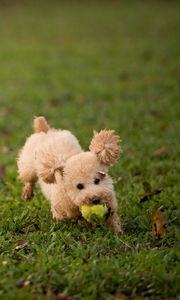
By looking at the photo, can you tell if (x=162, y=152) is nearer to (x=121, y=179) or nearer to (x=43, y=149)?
(x=121, y=179)

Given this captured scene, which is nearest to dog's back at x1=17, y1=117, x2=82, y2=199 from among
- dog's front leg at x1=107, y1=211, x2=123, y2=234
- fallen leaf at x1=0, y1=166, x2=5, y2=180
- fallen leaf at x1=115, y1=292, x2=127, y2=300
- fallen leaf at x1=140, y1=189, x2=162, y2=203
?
dog's front leg at x1=107, y1=211, x2=123, y2=234

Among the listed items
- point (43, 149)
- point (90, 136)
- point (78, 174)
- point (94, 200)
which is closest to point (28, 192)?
point (43, 149)

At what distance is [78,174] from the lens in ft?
16.6

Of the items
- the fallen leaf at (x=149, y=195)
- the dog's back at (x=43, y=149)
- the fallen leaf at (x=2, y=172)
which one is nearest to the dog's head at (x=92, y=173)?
the dog's back at (x=43, y=149)

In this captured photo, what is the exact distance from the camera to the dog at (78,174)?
5.04m

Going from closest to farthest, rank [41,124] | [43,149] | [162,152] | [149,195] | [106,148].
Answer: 1. [106,148]
2. [43,149]
3. [149,195]
4. [41,124]
5. [162,152]

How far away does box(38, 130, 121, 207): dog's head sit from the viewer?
16.4 feet

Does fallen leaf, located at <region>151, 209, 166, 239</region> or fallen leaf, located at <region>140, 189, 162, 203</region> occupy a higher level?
fallen leaf, located at <region>140, 189, 162, 203</region>

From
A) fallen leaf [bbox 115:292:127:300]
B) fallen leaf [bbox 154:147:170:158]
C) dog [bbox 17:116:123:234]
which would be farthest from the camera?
fallen leaf [bbox 154:147:170:158]

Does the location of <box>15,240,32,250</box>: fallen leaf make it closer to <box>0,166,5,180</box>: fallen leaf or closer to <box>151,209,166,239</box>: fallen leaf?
<box>151,209,166,239</box>: fallen leaf

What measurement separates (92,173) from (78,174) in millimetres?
106

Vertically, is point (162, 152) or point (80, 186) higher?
point (162, 152)

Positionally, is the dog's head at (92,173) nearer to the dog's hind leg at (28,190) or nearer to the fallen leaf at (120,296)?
the fallen leaf at (120,296)

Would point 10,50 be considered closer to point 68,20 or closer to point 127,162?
point 68,20
